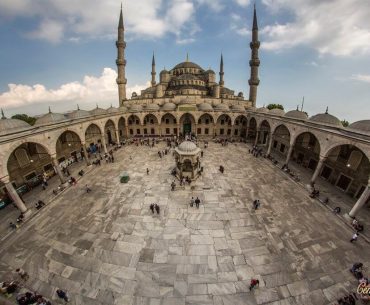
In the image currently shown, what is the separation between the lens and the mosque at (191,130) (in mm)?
14227

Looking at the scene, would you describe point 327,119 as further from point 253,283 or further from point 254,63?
point 254,63

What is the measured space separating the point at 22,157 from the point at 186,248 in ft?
58.3

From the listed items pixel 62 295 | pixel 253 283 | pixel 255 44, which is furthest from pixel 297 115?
pixel 62 295

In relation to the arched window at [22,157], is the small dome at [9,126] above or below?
above

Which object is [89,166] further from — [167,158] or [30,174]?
[167,158]

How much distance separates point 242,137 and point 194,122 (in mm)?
10463

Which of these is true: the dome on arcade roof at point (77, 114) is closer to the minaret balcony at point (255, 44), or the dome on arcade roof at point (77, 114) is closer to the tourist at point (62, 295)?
the tourist at point (62, 295)

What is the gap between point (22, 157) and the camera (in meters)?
16.1

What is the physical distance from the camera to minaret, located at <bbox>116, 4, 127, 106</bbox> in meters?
37.2

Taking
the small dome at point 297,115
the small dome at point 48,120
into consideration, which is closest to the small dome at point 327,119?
the small dome at point 297,115

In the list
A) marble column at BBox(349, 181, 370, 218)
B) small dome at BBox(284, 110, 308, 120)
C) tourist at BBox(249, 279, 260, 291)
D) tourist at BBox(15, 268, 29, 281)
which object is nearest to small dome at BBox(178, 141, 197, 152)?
tourist at BBox(249, 279, 260, 291)

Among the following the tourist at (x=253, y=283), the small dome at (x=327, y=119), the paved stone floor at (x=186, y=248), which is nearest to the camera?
the tourist at (x=253, y=283)

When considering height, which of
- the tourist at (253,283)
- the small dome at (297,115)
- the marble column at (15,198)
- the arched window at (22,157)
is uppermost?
the small dome at (297,115)

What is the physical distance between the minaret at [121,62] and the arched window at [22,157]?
25791 millimetres
